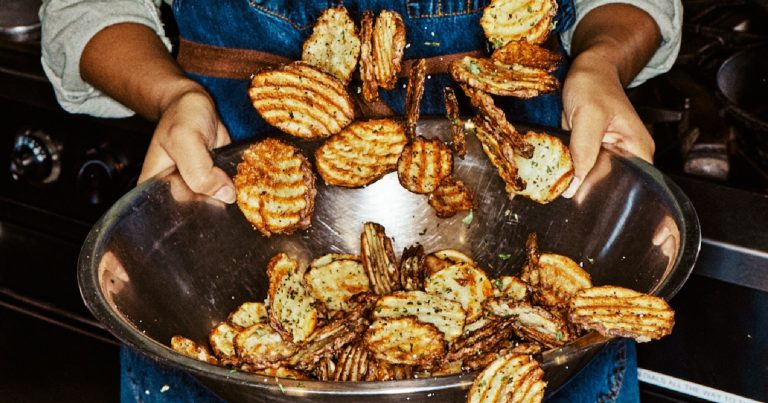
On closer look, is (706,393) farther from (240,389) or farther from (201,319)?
(240,389)

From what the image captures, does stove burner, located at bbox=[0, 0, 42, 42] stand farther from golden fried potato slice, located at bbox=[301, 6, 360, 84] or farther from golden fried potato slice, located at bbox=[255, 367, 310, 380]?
golden fried potato slice, located at bbox=[255, 367, 310, 380]

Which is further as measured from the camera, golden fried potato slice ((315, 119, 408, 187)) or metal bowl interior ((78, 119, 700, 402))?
golden fried potato slice ((315, 119, 408, 187))

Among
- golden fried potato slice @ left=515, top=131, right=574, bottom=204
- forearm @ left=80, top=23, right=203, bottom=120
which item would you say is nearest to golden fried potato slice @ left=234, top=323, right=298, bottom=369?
golden fried potato slice @ left=515, top=131, right=574, bottom=204

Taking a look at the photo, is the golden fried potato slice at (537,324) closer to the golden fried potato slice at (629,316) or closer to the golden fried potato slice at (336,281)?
the golden fried potato slice at (629,316)

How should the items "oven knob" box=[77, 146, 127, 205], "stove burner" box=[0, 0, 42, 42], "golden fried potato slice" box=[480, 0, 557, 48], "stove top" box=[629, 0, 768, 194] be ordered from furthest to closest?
"stove burner" box=[0, 0, 42, 42] → "oven knob" box=[77, 146, 127, 205] → "stove top" box=[629, 0, 768, 194] → "golden fried potato slice" box=[480, 0, 557, 48]

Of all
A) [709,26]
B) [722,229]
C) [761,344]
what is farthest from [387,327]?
[709,26]

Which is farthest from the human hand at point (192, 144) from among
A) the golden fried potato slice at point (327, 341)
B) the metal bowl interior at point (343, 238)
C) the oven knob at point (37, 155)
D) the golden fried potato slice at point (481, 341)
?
the oven knob at point (37, 155)
